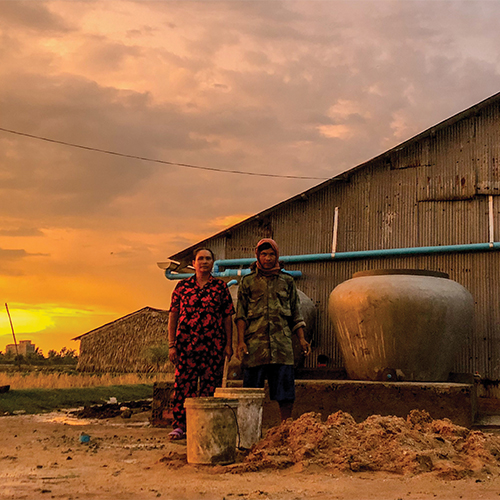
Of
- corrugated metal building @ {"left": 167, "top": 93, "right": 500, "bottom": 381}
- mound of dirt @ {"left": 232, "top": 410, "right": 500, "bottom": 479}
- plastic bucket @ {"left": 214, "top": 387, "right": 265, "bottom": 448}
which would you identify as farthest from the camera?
corrugated metal building @ {"left": 167, "top": 93, "right": 500, "bottom": 381}

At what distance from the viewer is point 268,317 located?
5492mm

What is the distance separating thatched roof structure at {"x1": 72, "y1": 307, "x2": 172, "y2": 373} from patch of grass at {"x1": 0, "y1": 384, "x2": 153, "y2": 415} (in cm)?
724

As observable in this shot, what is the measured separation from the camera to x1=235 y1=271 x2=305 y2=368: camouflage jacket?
5402 mm

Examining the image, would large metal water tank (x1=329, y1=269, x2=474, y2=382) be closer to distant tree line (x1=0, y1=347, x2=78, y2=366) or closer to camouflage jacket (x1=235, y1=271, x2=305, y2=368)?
camouflage jacket (x1=235, y1=271, x2=305, y2=368)

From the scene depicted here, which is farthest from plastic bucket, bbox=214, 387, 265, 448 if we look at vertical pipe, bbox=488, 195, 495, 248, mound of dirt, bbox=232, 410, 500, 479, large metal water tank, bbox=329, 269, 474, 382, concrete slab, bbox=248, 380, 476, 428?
vertical pipe, bbox=488, 195, 495, 248

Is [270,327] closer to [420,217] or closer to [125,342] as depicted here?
[420,217]

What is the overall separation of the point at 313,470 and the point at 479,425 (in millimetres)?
3231

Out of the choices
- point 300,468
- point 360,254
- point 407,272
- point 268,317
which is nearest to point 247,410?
point 300,468

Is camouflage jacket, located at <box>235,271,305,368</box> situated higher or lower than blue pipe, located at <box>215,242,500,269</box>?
lower

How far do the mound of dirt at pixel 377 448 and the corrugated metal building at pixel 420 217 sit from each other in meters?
4.53

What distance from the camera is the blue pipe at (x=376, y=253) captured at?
892 centimetres

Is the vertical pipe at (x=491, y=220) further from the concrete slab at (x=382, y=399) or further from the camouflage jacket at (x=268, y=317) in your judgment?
the camouflage jacket at (x=268, y=317)

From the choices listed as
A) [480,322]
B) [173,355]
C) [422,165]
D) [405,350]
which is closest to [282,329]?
[173,355]

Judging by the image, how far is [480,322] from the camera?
8852 millimetres
